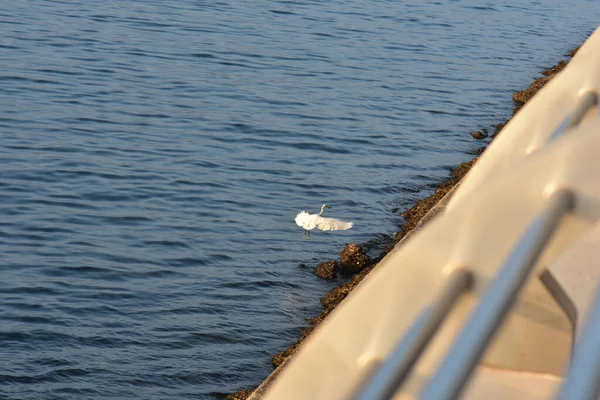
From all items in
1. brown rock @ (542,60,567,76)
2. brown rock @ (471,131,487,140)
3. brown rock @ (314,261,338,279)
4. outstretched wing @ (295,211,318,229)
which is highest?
outstretched wing @ (295,211,318,229)

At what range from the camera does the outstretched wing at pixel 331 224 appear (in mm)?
11570

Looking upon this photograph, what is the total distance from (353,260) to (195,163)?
14.3ft

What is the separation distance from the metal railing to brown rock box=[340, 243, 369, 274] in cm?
915

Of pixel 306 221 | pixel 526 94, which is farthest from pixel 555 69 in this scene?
pixel 306 221

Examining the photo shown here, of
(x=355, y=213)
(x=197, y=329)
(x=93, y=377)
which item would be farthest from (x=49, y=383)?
(x=355, y=213)

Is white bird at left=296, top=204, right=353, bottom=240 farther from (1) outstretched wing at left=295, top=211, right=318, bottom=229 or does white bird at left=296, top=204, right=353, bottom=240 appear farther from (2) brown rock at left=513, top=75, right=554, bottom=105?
(2) brown rock at left=513, top=75, right=554, bottom=105

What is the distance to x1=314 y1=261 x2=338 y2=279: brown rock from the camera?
35.6ft

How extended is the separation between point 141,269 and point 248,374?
93.8 inches

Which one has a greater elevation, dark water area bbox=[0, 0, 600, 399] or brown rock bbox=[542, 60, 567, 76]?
dark water area bbox=[0, 0, 600, 399]

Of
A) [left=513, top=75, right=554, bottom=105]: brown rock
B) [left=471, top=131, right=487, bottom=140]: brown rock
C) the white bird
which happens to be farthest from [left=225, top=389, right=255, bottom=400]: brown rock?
[left=513, top=75, right=554, bottom=105]: brown rock

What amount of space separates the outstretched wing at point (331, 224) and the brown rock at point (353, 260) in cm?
63

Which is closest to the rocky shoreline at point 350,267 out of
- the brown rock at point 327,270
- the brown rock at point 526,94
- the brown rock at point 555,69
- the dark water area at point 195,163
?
the brown rock at point 327,270

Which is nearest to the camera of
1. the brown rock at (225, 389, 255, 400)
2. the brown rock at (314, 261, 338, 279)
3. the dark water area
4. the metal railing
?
the metal railing

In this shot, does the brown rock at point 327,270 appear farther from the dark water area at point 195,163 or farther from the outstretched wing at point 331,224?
the outstretched wing at point 331,224
